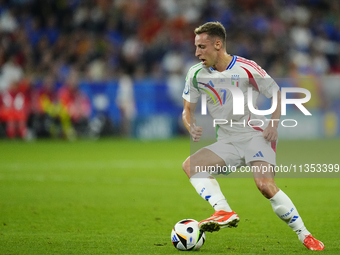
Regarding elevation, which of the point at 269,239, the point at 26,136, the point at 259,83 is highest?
the point at 259,83

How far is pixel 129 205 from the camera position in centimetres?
768

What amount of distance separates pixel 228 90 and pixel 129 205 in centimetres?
302

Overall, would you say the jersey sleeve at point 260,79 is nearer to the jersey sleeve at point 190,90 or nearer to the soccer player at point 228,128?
the soccer player at point 228,128

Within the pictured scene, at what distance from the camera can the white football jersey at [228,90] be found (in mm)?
5188

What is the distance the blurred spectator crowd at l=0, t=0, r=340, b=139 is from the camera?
1806cm

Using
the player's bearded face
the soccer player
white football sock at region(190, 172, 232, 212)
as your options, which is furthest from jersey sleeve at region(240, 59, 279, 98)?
white football sock at region(190, 172, 232, 212)

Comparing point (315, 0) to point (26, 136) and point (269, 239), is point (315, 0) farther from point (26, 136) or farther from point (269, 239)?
point (269, 239)

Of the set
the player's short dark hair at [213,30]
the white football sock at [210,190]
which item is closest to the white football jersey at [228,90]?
the player's short dark hair at [213,30]

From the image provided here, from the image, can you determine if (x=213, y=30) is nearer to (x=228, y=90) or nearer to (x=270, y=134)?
(x=228, y=90)

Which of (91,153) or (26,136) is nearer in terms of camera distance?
(91,153)

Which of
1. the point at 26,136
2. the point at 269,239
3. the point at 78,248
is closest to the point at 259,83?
the point at 269,239

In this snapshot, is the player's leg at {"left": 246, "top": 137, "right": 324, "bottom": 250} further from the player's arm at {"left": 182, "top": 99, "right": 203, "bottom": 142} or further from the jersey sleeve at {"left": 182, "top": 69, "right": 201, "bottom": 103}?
the jersey sleeve at {"left": 182, "top": 69, "right": 201, "bottom": 103}

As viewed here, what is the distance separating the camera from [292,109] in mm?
17703

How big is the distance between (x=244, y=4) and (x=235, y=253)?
18782mm
